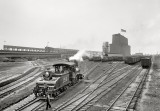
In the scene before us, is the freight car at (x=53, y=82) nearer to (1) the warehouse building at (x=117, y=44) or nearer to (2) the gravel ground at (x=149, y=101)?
(2) the gravel ground at (x=149, y=101)

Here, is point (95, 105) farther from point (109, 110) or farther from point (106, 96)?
point (106, 96)

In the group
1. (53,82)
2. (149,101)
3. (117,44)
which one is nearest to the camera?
(149,101)

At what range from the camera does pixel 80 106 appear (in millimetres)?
11180

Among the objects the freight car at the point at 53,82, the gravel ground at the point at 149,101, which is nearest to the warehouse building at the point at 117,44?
the gravel ground at the point at 149,101

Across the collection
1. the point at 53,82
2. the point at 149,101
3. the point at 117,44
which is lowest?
the point at 149,101

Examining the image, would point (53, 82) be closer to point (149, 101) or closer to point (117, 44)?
point (149, 101)

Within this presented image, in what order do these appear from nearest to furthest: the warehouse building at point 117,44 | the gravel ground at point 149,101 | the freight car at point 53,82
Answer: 1. the gravel ground at point 149,101
2. the freight car at point 53,82
3. the warehouse building at point 117,44

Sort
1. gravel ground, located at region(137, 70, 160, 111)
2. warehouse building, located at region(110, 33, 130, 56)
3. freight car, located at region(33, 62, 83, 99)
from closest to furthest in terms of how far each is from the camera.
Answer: gravel ground, located at region(137, 70, 160, 111) → freight car, located at region(33, 62, 83, 99) → warehouse building, located at region(110, 33, 130, 56)

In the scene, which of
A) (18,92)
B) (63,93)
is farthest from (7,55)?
(63,93)

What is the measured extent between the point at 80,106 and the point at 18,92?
312 inches

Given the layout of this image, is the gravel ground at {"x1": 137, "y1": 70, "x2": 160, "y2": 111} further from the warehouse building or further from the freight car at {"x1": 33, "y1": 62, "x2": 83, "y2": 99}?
the warehouse building

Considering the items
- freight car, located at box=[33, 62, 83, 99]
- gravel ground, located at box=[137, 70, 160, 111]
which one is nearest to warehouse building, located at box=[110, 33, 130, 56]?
gravel ground, located at box=[137, 70, 160, 111]

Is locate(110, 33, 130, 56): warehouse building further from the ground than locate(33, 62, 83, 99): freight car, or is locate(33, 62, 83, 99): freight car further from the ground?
locate(110, 33, 130, 56): warehouse building

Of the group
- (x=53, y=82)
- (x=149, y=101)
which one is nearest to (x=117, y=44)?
(x=149, y=101)
